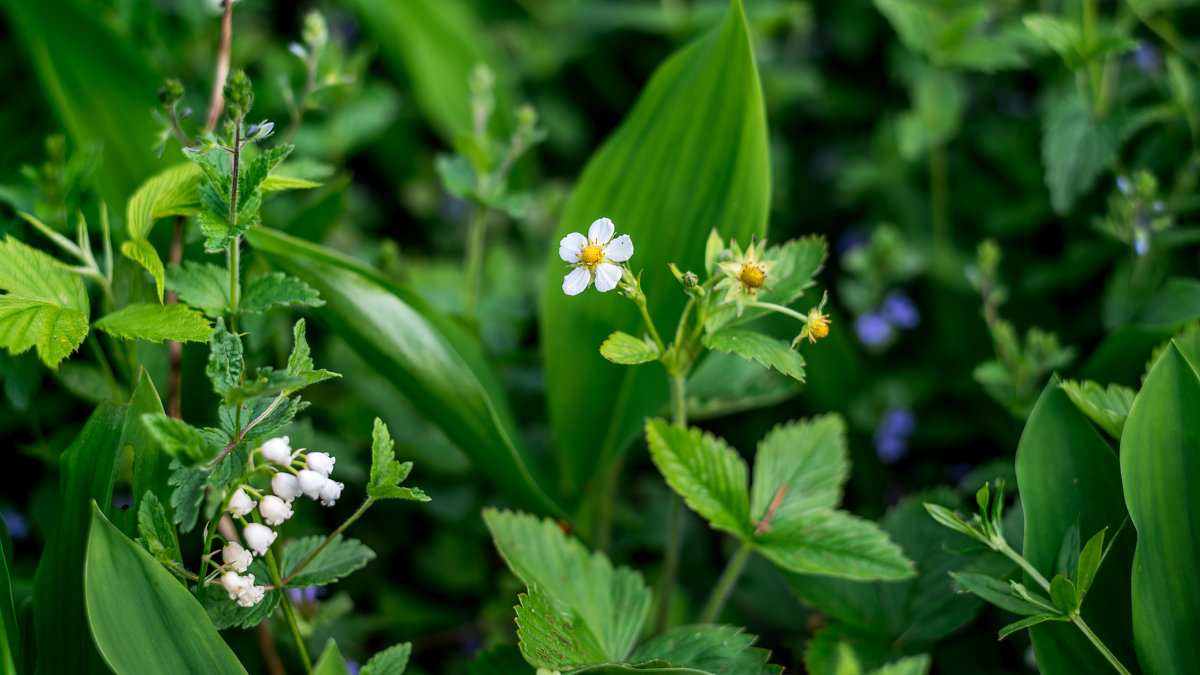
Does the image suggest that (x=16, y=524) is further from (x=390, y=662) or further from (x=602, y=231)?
(x=602, y=231)

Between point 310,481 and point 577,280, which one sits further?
point 577,280

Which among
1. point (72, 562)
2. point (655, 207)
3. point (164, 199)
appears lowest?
point (72, 562)

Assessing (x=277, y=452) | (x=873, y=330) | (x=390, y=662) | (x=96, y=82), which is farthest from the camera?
(x=873, y=330)

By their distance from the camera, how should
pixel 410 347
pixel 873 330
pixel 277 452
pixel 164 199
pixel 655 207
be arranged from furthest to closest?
1. pixel 873 330
2. pixel 655 207
3. pixel 410 347
4. pixel 164 199
5. pixel 277 452

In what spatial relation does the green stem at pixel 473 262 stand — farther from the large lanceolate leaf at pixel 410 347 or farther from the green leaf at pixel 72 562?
the green leaf at pixel 72 562

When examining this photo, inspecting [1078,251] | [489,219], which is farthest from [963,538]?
[489,219]

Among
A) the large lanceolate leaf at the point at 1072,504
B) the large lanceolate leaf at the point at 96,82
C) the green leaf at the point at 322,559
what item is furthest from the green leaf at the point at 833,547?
the large lanceolate leaf at the point at 96,82

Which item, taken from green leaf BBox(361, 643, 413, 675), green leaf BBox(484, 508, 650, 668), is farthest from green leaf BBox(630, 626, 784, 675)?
green leaf BBox(361, 643, 413, 675)

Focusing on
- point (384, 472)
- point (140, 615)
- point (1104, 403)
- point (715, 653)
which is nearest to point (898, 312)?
point (1104, 403)

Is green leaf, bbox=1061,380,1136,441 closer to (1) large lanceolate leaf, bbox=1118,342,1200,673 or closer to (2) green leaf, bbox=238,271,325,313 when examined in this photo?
(1) large lanceolate leaf, bbox=1118,342,1200,673
